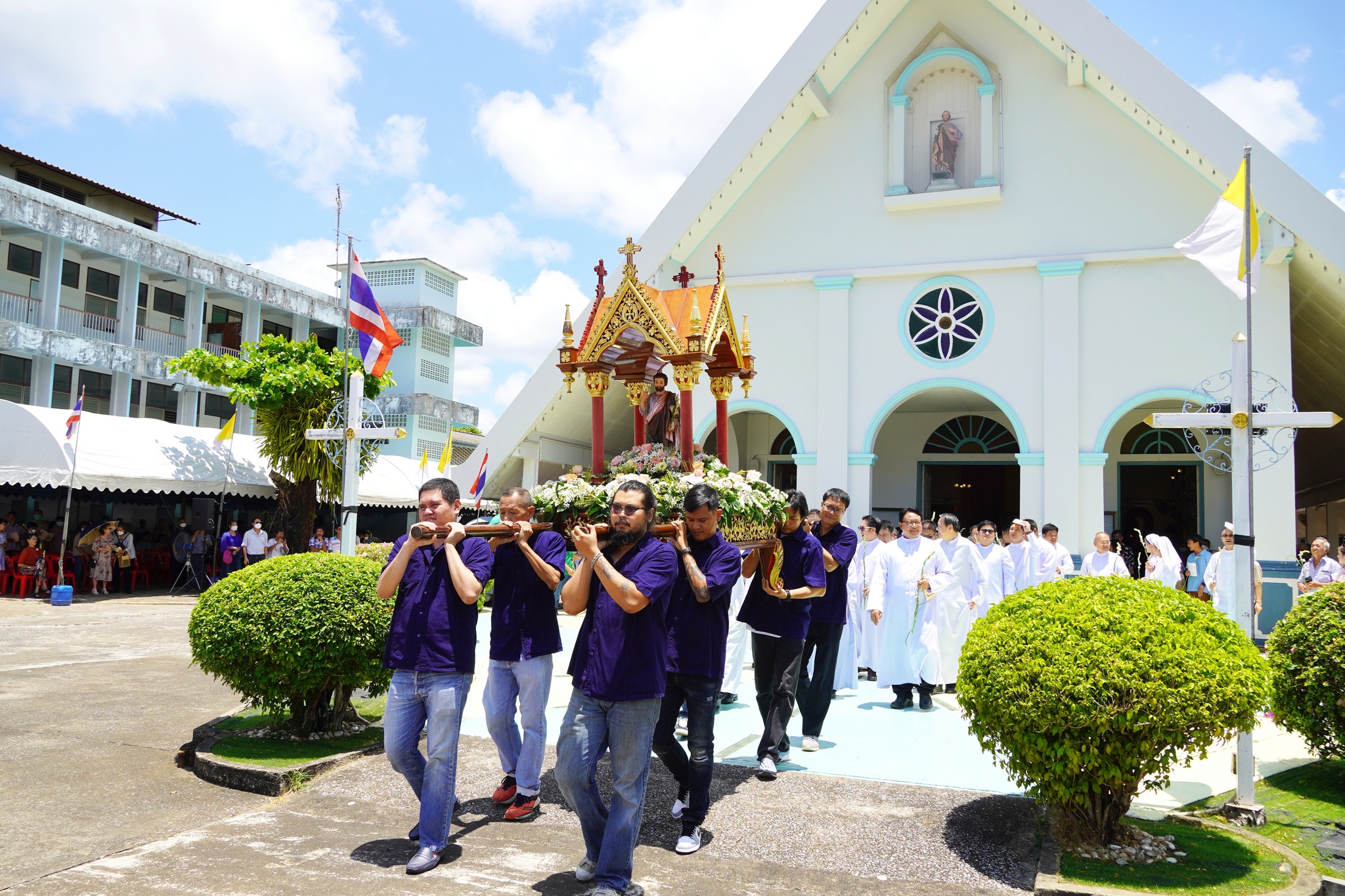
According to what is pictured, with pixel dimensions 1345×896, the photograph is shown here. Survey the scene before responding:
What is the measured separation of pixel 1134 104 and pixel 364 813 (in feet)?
49.6

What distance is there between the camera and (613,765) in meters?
4.34

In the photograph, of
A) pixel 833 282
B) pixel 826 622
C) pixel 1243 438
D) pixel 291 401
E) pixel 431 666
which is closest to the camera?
pixel 431 666

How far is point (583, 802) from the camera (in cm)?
434

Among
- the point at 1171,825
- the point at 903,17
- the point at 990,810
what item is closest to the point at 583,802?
the point at 990,810

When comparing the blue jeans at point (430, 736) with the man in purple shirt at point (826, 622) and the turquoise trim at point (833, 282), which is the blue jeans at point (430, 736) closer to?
the man in purple shirt at point (826, 622)

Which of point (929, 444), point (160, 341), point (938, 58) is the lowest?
point (929, 444)

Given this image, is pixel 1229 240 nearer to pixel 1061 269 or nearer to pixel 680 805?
pixel 680 805

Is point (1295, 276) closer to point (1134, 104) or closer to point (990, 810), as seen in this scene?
point (1134, 104)

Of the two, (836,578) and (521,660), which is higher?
(836,578)

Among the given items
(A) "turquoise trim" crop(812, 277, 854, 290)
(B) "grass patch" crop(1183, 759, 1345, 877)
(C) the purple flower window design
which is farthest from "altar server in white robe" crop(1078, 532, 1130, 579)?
(A) "turquoise trim" crop(812, 277, 854, 290)

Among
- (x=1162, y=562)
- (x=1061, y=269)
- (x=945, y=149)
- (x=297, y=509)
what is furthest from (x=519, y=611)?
(x=297, y=509)

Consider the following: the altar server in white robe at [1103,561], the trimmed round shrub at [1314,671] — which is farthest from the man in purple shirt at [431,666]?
the altar server in white robe at [1103,561]

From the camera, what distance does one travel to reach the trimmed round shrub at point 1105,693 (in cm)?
449

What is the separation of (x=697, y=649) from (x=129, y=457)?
56.9 ft
